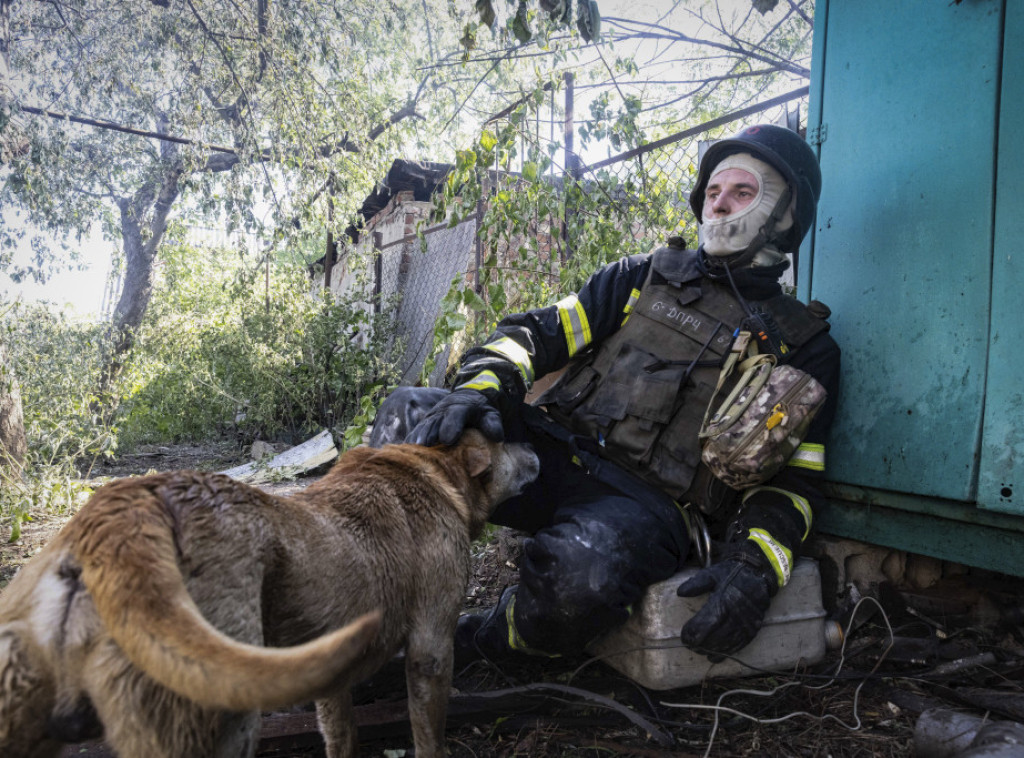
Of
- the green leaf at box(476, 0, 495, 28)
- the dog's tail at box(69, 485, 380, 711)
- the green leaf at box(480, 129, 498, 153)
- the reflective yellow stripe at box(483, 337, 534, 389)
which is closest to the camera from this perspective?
the dog's tail at box(69, 485, 380, 711)

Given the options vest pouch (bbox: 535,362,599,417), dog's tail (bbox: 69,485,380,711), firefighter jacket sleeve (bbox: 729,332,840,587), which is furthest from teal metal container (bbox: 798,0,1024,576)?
dog's tail (bbox: 69,485,380,711)

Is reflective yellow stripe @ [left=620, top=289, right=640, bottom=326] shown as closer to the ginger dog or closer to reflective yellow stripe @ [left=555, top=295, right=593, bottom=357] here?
reflective yellow stripe @ [left=555, top=295, right=593, bottom=357]

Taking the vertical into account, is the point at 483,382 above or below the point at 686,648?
above

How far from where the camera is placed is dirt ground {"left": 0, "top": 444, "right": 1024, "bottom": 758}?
2236mm

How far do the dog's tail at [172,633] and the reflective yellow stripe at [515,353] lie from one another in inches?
66.4

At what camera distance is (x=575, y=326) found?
3111mm

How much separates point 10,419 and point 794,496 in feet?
19.1

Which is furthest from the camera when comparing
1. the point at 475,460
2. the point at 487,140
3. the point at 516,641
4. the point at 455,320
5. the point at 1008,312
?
the point at 487,140

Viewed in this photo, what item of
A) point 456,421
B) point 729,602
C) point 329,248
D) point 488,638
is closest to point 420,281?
point 329,248

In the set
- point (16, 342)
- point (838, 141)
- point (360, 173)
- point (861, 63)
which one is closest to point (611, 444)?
point (838, 141)

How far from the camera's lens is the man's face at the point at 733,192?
2959mm

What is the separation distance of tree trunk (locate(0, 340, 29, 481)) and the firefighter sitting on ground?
13.6 feet

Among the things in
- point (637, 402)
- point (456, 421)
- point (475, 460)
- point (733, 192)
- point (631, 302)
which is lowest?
point (475, 460)

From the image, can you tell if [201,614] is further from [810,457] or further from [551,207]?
[551,207]
